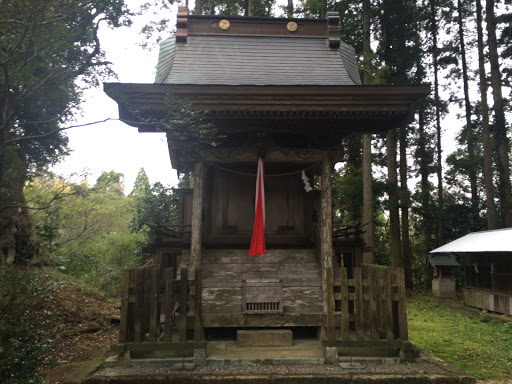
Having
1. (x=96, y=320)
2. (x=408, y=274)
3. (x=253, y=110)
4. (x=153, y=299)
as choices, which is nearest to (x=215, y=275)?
(x=153, y=299)

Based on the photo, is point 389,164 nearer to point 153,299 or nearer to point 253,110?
point 253,110

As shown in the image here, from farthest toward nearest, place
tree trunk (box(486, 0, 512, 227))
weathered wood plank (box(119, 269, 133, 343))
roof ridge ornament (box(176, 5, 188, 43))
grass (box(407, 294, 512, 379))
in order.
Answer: tree trunk (box(486, 0, 512, 227)), roof ridge ornament (box(176, 5, 188, 43)), grass (box(407, 294, 512, 379)), weathered wood plank (box(119, 269, 133, 343))

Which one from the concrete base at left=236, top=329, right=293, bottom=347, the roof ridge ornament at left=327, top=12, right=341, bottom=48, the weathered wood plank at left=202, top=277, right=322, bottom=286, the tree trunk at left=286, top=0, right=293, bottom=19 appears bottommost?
the concrete base at left=236, top=329, right=293, bottom=347

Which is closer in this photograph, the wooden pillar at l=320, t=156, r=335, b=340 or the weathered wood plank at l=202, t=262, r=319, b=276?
the wooden pillar at l=320, t=156, r=335, b=340

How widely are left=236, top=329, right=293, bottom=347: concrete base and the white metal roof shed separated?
9.57 m

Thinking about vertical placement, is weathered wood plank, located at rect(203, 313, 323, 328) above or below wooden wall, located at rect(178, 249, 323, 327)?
below

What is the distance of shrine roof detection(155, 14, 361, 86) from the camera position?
8117mm

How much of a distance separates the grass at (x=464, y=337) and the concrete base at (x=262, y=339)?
10.0 feet

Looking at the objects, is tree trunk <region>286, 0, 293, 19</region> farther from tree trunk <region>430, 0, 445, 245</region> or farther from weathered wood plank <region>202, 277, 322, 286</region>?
weathered wood plank <region>202, 277, 322, 286</region>

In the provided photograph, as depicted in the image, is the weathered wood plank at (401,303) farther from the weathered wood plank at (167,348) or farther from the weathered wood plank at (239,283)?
the weathered wood plank at (167,348)

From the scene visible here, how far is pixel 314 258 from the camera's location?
26.7ft

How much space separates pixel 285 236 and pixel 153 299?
4115 millimetres

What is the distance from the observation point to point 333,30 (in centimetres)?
927

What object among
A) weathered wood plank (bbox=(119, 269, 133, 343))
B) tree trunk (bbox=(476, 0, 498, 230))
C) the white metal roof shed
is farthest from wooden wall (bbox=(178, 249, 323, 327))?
tree trunk (bbox=(476, 0, 498, 230))
